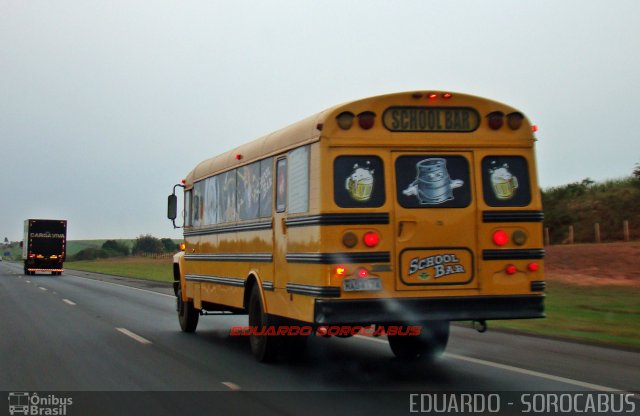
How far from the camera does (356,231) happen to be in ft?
30.9

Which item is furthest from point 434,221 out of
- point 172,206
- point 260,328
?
point 172,206

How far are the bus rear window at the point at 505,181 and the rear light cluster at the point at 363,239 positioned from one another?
1.40 meters

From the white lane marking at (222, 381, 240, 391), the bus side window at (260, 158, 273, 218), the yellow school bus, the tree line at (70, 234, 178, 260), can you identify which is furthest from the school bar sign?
the tree line at (70, 234, 178, 260)

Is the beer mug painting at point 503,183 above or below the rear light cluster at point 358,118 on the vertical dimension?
below

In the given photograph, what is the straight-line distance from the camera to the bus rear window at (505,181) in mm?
9906

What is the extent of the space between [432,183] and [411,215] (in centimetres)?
45

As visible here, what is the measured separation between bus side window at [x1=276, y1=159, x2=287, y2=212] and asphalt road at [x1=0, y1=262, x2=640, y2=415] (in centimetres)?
202

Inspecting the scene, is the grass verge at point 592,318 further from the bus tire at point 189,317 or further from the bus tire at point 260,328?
the bus tire at point 189,317

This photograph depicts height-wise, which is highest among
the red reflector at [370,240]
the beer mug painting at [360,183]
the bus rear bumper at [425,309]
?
the beer mug painting at [360,183]

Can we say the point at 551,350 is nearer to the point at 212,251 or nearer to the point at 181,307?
the point at 212,251

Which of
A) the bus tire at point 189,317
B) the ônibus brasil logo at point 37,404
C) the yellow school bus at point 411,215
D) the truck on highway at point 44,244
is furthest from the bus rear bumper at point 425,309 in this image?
the truck on highway at point 44,244

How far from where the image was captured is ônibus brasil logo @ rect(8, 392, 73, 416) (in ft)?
27.2

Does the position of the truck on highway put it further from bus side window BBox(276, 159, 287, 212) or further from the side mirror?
bus side window BBox(276, 159, 287, 212)

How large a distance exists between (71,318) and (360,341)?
7.78 meters
